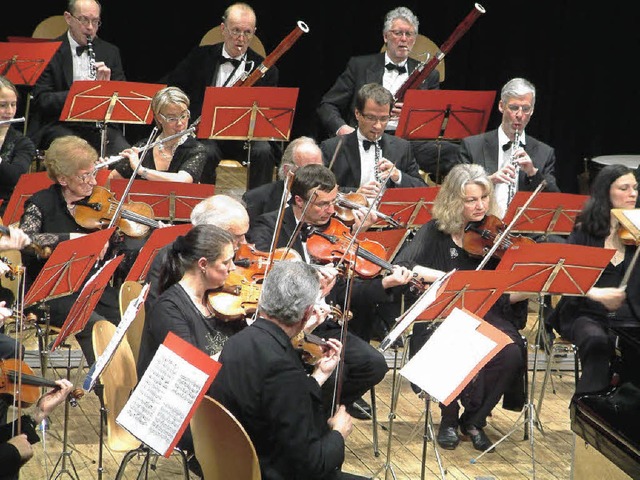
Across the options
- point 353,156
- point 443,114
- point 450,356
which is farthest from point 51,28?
point 450,356

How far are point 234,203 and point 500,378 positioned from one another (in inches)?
59.6

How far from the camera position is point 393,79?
711 centimetres

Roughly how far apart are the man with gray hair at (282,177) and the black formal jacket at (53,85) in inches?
64.5

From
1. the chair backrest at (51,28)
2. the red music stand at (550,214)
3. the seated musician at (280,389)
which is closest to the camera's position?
the seated musician at (280,389)

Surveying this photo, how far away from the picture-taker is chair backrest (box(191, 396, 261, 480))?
3096 mm

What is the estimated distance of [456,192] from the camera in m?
5.12

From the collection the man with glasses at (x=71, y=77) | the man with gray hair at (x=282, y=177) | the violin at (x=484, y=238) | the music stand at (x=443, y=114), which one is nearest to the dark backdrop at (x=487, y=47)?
the man with glasses at (x=71, y=77)

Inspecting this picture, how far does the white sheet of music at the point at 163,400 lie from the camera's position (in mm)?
3076

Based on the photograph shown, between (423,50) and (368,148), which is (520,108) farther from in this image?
(423,50)

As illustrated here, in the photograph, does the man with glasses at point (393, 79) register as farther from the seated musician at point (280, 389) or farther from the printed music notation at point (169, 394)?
the printed music notation at point (169, 394)

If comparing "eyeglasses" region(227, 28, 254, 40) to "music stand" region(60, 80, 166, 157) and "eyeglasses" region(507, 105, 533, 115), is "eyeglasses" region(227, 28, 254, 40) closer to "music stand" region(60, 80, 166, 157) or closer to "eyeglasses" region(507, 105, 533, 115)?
"music stand" region(60, 80, 166, 157)

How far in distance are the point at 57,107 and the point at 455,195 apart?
2779 millimetres

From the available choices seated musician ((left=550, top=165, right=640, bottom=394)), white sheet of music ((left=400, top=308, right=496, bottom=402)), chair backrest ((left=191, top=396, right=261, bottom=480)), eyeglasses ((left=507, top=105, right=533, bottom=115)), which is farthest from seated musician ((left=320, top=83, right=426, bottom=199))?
chair backrest ((left=191, top=396, right=261, bottom=480))

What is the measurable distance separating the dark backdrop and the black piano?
15.3 ft
